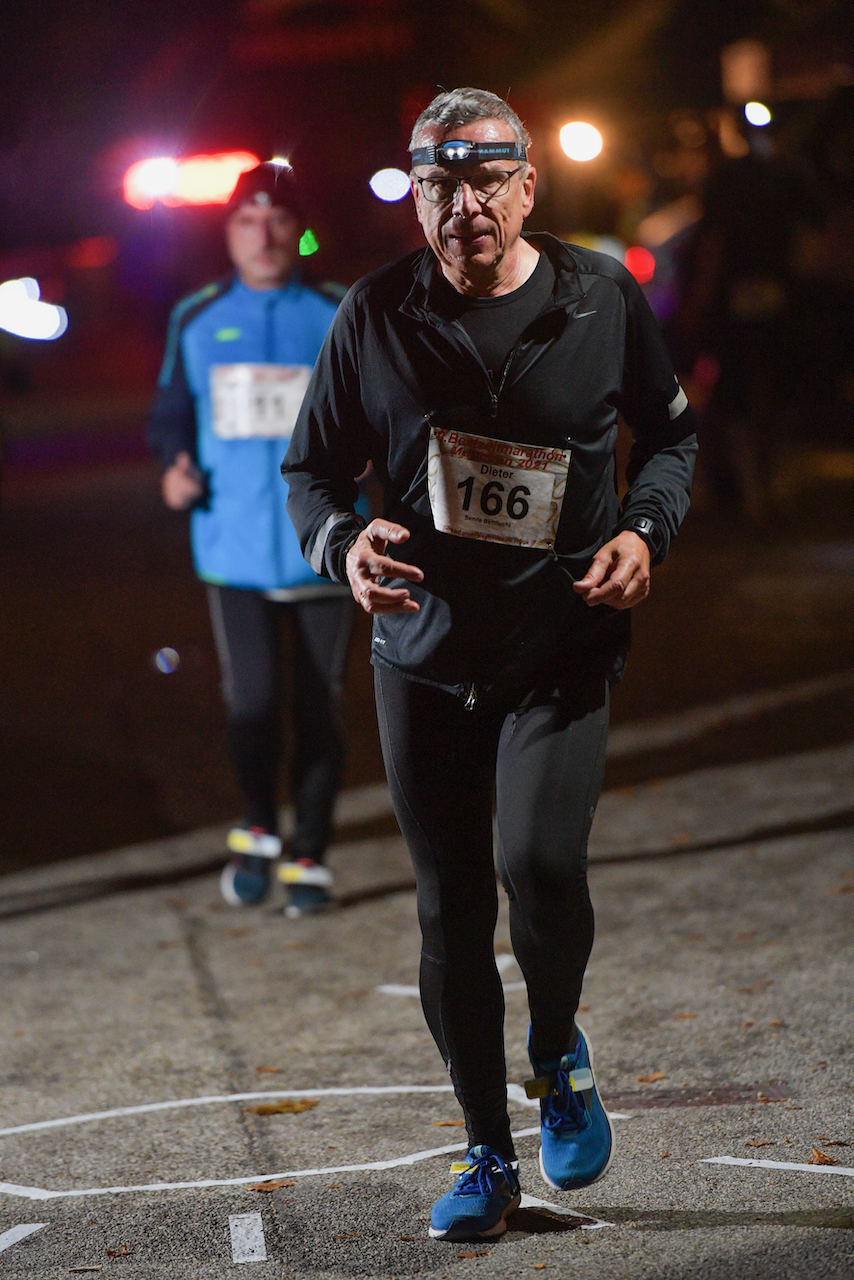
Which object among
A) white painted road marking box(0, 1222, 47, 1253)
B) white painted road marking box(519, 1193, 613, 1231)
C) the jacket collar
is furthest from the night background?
white painted road marking box(0, 1222, 47, 1253)

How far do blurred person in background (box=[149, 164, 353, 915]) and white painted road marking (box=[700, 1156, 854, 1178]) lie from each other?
95.0 inches

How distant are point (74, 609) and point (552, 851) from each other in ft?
28.3

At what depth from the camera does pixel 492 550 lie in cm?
319

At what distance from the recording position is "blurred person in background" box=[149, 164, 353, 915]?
5.57 m

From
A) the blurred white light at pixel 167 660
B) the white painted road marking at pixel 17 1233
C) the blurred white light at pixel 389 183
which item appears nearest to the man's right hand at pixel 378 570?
the white painted road marking at pixel 17 1233

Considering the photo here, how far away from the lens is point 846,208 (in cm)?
1498

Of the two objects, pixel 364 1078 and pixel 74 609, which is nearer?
pixel 364 1078

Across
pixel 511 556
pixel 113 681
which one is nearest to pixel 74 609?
pixel 113 681

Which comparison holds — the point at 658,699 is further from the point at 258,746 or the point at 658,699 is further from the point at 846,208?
Answer: the point at 846,208

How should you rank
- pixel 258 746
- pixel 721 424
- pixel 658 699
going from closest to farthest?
pixel 258 746 → pixel 658 699 → pixel 721 424

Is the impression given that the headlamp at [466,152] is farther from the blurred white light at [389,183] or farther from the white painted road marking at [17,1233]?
the blurred white light at [389,183]

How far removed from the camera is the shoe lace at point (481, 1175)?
128 inches

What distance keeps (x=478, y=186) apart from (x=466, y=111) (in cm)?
15

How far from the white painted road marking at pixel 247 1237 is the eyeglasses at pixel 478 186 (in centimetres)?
205
